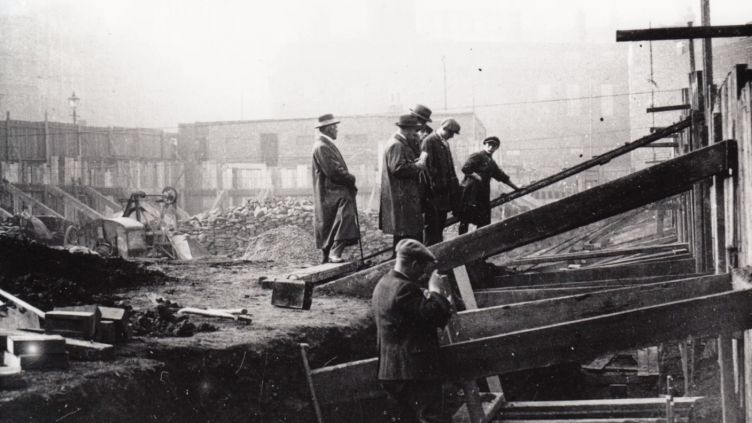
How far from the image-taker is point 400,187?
7.42 metres

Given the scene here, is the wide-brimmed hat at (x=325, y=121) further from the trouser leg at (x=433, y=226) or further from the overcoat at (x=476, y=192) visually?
the overcoat at (x=476, y=192)

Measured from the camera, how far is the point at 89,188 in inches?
969

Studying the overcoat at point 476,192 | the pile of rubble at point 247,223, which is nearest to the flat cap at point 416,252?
the overcoat at point 476,192

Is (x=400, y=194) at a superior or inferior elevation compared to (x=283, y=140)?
inferior

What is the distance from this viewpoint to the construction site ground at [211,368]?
364 centimetres

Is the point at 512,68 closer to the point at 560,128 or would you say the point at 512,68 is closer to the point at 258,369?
the point at 560,128

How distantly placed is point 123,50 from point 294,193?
96.2 ft

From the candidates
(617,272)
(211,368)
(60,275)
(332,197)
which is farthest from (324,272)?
(617,272)

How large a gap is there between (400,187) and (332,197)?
2.73 ft

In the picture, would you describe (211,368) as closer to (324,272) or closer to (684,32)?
(324,272)

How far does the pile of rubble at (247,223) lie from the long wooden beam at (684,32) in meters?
14.0

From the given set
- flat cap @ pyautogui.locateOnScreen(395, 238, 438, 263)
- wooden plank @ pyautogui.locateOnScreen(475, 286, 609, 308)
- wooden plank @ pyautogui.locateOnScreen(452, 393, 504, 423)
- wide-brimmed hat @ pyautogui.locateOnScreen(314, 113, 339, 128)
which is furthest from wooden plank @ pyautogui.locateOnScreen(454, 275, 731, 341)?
wide-brimmed hat @ pyautogui.locateOnScreen(314, 113, 339, 128)

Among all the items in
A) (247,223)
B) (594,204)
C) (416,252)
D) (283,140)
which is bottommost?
(247,223)

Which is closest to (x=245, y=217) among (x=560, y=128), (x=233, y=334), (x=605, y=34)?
(x=233, y=334)
